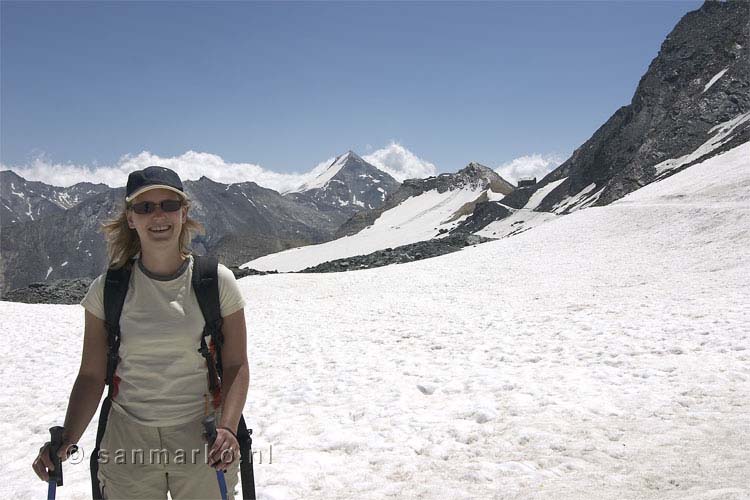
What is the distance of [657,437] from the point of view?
6.97 metres

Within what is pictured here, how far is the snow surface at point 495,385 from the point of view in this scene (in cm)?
645

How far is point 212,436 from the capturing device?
3600 mm

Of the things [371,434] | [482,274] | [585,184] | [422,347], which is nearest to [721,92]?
[585,184]

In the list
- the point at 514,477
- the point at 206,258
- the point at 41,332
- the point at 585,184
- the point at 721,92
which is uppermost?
the point at 721,92

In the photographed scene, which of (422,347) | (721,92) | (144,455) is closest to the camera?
(144,455)

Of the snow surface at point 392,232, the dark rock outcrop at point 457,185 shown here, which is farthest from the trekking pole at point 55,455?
the dark rock outcrop at point 457,185

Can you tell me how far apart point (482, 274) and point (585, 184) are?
246ft

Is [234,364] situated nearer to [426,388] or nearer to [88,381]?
[88,381]

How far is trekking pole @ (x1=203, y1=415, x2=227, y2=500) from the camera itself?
354 cm

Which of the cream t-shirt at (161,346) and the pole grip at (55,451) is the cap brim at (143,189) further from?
the pole grip at (55,451)

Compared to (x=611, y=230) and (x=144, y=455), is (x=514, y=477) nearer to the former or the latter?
(x=144, y=455)

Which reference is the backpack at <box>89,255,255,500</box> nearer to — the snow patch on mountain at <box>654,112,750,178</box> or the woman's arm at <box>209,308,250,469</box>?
the woman's arm at <box>209,308,250,469</box>

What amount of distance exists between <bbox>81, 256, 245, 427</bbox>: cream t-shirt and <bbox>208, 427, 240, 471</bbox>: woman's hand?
0.35 meters

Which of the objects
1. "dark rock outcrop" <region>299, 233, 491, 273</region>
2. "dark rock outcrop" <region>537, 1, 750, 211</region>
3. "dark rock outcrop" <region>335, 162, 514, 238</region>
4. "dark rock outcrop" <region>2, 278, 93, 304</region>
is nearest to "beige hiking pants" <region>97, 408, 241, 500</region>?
"dark rock outcrop" <region>2, 278, 93, 304</region>
